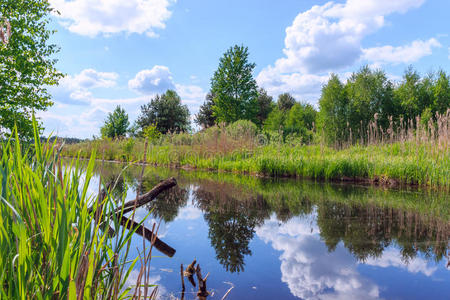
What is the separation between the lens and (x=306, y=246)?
2740mm

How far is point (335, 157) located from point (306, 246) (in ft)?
20.5

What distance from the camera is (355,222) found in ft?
11.6

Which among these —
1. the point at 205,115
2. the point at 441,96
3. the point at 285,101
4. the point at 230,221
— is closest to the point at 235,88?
the point at 205,115

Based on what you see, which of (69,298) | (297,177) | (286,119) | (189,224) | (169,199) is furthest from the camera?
(286,119)

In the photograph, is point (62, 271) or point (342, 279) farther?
point (342, 279)

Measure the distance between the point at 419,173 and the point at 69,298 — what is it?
7737 millimetres

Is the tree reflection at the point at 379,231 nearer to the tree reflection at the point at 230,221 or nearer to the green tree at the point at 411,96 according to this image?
→ the tree reflection at the point at 230,221

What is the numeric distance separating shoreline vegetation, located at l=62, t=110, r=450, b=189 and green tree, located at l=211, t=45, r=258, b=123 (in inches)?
465

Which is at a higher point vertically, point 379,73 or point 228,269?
point 379,73

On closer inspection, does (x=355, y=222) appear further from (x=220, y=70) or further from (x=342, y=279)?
(x=220, y=70)

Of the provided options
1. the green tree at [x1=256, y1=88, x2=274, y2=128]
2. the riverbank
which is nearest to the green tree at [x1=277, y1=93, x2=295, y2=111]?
the green tree at [x1=256, y1=88, x2=274, y2=128]

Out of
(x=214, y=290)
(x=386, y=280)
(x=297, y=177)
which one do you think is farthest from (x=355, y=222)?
(x=297, y=177)

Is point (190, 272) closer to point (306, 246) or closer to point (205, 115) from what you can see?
point (306, 246)

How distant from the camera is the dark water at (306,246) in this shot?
1.89m
